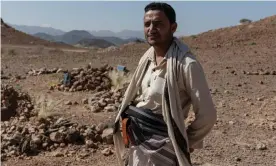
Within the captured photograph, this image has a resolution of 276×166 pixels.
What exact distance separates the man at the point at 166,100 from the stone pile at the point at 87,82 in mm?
5841

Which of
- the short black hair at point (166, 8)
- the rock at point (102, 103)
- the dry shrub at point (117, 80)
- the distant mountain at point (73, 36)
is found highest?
the short black hair at point (166, 8)

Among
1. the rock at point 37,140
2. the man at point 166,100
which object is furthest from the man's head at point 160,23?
the rock at point 37,140

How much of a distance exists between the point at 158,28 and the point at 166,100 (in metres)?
0.39

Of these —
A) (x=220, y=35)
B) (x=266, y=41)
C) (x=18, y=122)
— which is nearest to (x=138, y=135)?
(x=18, y=122)

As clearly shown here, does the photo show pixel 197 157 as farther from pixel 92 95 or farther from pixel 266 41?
pixel 266 41

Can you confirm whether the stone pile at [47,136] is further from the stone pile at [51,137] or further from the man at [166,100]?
the man at [166,100]

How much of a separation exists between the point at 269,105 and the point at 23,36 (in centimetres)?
2653

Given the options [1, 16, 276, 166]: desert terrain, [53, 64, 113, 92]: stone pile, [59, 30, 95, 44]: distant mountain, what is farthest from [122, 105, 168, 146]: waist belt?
[59, 30, 95, 44]: distant mountain

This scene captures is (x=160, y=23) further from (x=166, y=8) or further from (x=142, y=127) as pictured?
(x=142, y=127)

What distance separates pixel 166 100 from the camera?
2039 mm

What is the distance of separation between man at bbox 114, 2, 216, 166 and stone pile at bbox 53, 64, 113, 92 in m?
5.84

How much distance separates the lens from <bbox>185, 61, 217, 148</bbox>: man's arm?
76.8 inches

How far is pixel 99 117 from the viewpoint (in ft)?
20.1

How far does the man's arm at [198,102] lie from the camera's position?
195 centimetres
